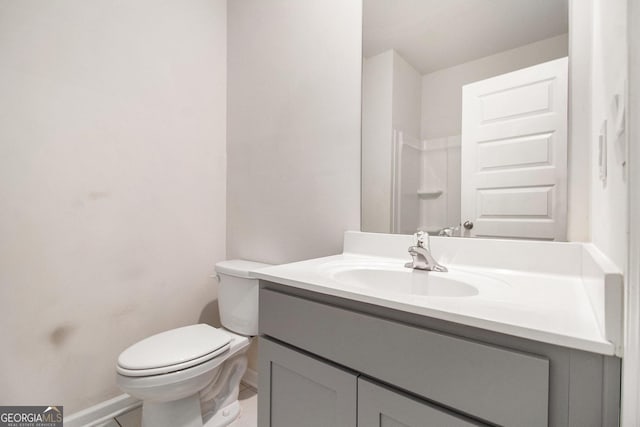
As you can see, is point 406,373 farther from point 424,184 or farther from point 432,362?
point 424,184

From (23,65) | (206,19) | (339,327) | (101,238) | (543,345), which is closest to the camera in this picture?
(543,345)

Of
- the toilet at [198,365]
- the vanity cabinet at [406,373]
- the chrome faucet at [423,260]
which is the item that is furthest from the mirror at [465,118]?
the toilet at [198,365]

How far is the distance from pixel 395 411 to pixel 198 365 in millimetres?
820

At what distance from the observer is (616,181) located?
482 millimetres

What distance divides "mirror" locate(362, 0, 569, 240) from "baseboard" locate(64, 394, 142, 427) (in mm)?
1393

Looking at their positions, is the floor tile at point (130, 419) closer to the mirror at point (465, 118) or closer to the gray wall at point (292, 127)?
the gray wall at point (292, 127)

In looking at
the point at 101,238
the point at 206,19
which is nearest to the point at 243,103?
the point at 206,19

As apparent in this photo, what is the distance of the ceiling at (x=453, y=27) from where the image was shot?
92cm

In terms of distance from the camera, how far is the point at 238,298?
4.74ft

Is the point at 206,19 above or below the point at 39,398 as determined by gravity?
above

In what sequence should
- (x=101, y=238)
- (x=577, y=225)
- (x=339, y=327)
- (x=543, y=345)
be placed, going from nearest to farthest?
1. (x=543, y=345)
2. (x=339, y=327)
3. (x=577, y=225)
4. (x=101, y=238)

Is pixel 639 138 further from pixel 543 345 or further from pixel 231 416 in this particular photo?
pixel 231 416

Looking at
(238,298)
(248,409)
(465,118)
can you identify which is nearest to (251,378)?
(248,409)

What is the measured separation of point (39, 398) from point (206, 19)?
2016mm
